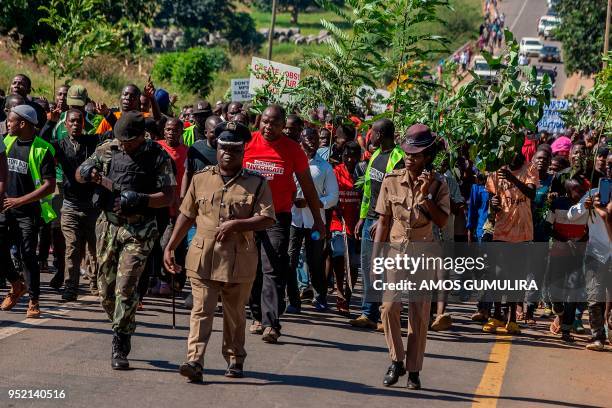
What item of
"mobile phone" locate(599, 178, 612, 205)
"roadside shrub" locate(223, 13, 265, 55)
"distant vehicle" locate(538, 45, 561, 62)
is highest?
"mobile phone" locate(599, 178, 612, 205)

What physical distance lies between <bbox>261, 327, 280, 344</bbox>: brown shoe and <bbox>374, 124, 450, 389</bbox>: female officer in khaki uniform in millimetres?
1649

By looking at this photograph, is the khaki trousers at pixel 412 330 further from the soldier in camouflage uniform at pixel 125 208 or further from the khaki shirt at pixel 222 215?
the soldier in camouflage uniform at pixel 125 208

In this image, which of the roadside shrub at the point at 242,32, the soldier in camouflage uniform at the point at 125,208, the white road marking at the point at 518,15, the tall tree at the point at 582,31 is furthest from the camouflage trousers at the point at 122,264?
the white road marking at the point at 518,15

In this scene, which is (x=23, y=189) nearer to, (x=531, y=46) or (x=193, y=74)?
(x=193, y=74)

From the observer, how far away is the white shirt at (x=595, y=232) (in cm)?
1230

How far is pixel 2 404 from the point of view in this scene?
8.05 meters

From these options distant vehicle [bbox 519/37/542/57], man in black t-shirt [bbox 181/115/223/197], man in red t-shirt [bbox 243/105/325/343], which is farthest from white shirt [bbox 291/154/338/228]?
distant vehicle [bbox 519/37/542/57]

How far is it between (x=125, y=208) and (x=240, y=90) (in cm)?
1417

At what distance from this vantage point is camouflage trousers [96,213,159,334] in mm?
9328

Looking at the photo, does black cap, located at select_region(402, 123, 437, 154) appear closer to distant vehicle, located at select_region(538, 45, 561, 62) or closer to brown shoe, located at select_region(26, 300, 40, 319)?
brown shoe, located at select_region(26, 300, 40, 319)

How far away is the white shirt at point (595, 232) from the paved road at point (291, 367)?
0.93 m

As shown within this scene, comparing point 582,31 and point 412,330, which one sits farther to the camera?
point 582,31

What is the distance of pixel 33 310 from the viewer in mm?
11422

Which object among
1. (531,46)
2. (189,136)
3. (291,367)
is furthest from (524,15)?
(291,367)
